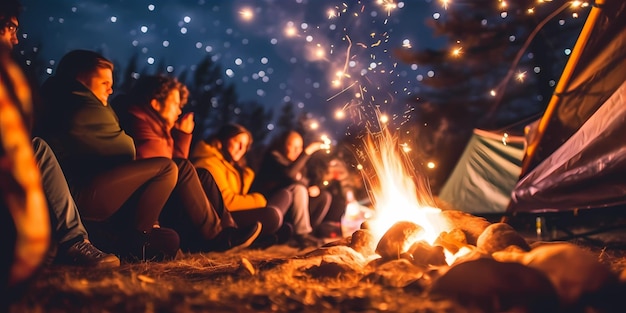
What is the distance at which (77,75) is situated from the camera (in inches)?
119

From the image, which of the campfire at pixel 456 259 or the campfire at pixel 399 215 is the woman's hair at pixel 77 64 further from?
the campfire at pixel 399 215

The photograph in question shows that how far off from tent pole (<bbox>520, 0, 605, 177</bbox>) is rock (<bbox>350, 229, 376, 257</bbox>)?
2109 millimetres

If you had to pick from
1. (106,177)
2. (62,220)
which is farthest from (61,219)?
(106,177)

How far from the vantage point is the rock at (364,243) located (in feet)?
10.1

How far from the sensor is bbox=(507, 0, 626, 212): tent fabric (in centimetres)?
310

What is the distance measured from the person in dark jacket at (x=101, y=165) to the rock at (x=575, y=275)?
96.8 inches

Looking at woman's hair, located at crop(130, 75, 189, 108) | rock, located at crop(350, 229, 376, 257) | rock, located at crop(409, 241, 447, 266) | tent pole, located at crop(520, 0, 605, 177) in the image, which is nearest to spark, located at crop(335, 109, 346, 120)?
rock, located at crop(350, 229, 376, 257)

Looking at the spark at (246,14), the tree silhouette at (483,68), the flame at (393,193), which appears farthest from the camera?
the tree silhouette at (483,68)

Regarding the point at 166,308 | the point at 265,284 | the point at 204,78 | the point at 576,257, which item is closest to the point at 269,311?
the point at 166,308

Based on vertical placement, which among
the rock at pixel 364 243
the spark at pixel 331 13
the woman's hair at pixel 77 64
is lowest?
the rock at pixel 364 243

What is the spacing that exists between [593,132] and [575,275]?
83.7 inches

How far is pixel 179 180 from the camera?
11.0 ft

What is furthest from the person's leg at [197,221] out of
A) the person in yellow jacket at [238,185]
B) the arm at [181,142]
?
the arm at [181,142]

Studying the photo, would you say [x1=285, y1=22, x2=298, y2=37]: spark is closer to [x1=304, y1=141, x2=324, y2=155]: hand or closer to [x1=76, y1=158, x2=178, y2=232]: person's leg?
[x1=304, y1=141, x2=324, y2=155]: hand
